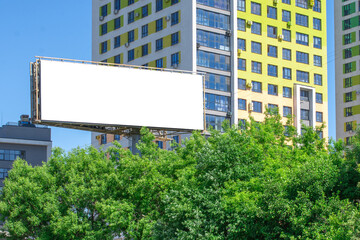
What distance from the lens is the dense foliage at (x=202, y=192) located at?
37.3 meters

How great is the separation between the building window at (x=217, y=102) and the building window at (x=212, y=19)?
30.6ft

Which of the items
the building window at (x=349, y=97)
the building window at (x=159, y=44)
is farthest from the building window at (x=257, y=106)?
the building window at (x=349, y=97)

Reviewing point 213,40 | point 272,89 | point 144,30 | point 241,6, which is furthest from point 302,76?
point 144,30

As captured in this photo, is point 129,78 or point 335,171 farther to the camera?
point 129,78

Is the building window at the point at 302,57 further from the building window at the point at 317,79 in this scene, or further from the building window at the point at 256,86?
the building window at the point at 256,86

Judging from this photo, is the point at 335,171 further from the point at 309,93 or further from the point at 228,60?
the point at 309,93

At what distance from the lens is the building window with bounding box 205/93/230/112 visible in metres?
90.1

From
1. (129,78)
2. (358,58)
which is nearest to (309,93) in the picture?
(358,58)

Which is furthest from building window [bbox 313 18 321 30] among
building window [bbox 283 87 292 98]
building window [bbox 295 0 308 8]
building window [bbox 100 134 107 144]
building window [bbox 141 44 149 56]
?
building window [bbox 100 134 107 144]

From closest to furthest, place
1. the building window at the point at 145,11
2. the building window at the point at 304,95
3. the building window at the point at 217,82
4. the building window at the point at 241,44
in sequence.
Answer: the building window at the point at 217,82
the building window at the point at 241,44
the building window at the point at 145,11
the building window at the point at 304,95

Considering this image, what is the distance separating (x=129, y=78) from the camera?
68.7 m

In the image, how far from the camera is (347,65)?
397 feet

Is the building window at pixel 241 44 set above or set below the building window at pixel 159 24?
below

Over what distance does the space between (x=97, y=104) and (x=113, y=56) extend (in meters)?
35.5
